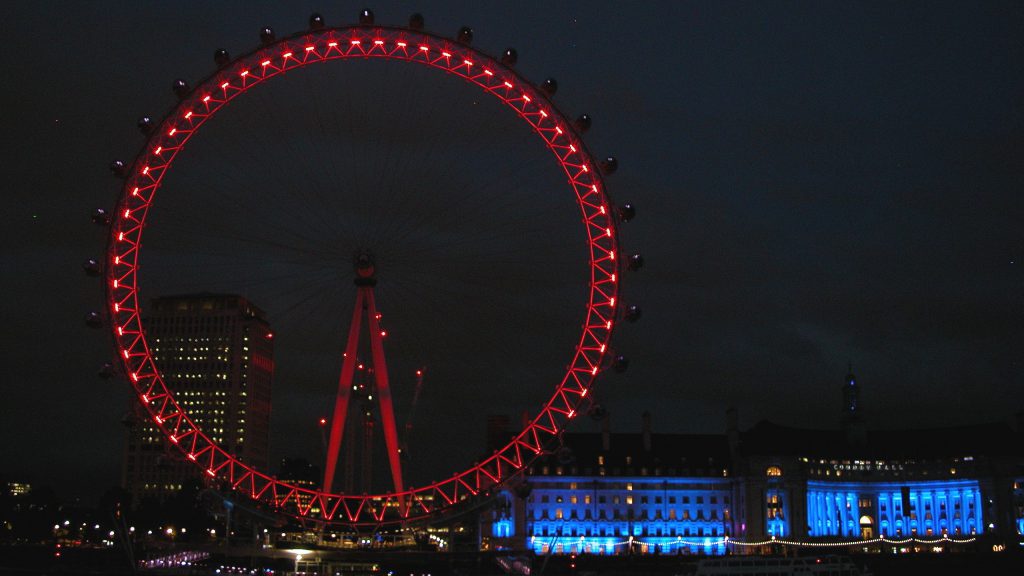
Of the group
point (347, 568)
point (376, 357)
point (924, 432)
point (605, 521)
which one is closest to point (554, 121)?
point (376, 357)

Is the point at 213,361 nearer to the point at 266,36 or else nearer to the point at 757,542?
the point at 757,542

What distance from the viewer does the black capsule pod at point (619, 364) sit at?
56.1 meters

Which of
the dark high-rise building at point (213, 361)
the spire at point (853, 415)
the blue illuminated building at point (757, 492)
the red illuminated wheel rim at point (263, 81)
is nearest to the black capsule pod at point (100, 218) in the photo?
the red illuminated wheel rim at point (263, 81)

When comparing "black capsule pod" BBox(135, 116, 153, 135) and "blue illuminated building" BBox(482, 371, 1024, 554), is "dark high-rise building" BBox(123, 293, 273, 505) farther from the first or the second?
"black capsule pod" BBox(135, 116, 153, 135)

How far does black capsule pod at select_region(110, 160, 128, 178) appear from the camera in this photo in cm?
5456

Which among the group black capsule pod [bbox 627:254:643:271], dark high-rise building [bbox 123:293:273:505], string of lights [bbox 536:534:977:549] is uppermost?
dark high-rise building [bbox 123:293:273:505]

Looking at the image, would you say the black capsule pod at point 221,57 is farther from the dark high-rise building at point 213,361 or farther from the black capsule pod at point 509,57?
the dark high-rise building at point 213,361

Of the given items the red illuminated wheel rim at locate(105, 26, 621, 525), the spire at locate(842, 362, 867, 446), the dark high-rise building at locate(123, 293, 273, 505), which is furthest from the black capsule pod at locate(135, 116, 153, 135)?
the dark high-rise building at locate(123, 293, 273, 505)

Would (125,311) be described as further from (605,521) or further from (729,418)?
(729,418)

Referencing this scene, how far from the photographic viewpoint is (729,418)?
397 feet

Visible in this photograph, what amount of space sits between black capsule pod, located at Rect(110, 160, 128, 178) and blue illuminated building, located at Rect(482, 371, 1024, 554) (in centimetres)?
6221

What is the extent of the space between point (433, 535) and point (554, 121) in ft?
221

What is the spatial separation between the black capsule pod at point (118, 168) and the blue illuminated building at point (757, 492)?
62.2m

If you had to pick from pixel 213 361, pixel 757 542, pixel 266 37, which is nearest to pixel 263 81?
pixel 266 37
